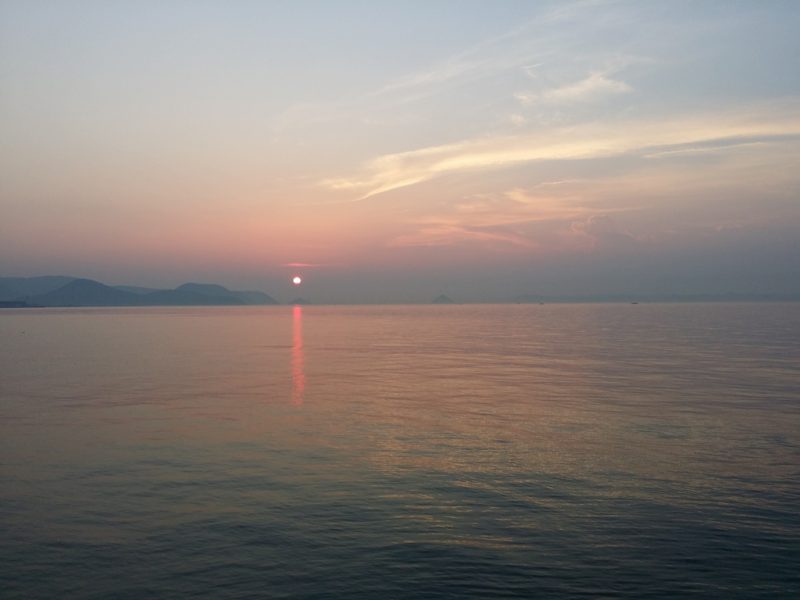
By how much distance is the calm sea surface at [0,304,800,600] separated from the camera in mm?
16391

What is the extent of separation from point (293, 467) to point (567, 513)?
448 inches

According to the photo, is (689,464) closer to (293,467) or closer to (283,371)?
(293,467)

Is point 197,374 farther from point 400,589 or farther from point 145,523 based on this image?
point 400,589

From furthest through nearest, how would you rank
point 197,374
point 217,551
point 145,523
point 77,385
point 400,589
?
point 197,374 → point 77,385 → point 145,523 → point 217,551 → point 400,589

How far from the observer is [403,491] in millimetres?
23297

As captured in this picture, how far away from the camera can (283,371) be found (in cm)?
6519

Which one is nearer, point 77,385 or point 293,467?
point 293,467

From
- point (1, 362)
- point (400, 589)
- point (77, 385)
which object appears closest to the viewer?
point (400, 589)

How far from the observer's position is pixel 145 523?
2030cm

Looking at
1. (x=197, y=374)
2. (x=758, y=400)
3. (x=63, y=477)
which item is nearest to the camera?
(x=63, y=477)

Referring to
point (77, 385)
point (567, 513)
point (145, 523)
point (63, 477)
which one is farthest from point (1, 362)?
point (567, 513)

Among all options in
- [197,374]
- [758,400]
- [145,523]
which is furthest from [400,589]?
[197,374]

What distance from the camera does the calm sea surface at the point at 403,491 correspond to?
645 inches

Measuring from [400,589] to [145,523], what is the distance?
912 cm
